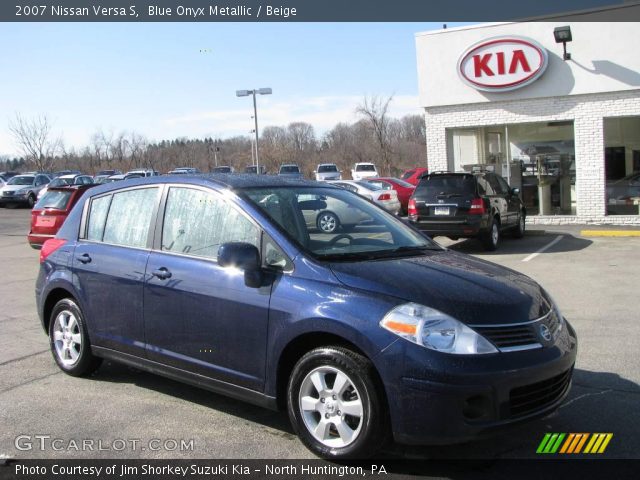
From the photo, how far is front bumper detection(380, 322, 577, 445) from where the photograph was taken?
342 centimetres

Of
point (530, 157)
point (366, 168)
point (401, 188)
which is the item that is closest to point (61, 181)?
point (401, 188)

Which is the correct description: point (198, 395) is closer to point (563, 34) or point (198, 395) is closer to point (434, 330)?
point (434, 330)

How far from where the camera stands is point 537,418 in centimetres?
367

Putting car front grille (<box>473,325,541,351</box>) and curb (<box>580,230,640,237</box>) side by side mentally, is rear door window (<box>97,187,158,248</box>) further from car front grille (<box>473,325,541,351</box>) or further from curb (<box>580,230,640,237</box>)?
curb (<box>580,230,640,237</box>)

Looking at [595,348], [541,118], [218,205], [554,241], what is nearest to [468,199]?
[554,241]

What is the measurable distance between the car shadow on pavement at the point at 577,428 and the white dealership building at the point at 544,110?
12.9m

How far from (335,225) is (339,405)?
4.72ft

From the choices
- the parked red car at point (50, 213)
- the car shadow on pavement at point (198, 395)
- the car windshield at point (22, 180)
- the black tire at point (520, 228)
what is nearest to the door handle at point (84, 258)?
the car shadow on pavement at point (198, 395)

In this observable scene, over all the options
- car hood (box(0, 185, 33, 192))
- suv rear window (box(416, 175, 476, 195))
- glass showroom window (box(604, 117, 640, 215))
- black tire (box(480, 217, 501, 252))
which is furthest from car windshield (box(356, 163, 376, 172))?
suv rear window (box(416, 175, 476, 195))

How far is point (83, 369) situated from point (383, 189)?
722 inches

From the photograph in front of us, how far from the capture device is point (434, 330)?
356 cm

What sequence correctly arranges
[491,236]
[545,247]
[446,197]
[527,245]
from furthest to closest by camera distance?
→ [527,245] < [545,247] < [491,236] < [446,197]

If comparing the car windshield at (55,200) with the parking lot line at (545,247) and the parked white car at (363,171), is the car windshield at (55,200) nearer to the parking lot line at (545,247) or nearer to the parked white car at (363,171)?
the parking lot line at (545,247)

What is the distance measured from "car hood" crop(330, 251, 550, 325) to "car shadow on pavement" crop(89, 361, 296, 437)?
1.24 meters
